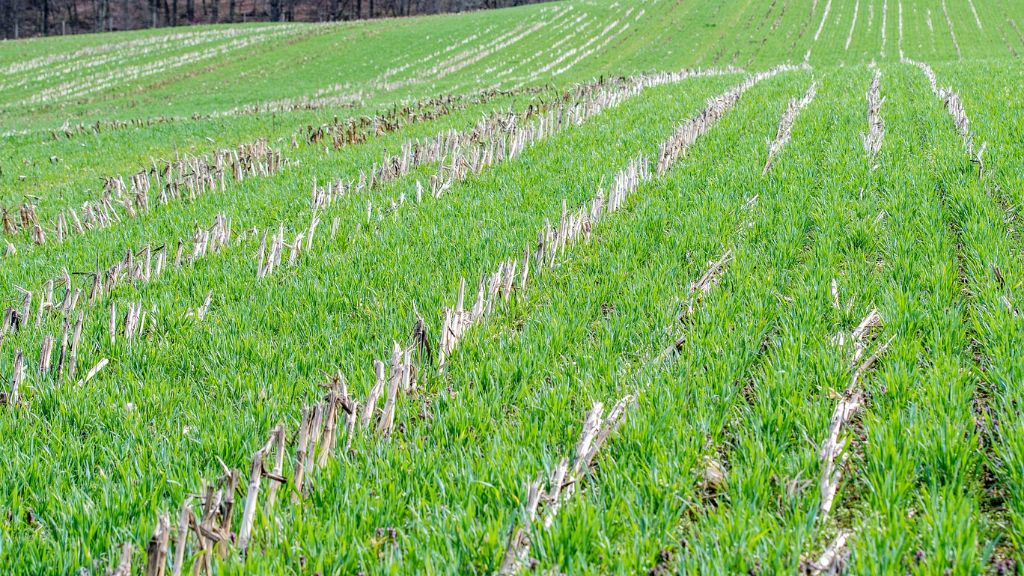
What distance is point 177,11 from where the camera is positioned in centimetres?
7912

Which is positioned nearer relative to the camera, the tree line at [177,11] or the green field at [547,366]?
the green field at [547,366]

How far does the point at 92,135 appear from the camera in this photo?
17.9 meters

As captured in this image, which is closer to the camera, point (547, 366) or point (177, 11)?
point (547, 366)

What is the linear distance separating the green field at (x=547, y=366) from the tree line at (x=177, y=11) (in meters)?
81.8

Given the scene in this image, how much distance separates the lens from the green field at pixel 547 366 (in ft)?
6.55

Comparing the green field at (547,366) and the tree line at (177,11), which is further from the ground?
the tree line at (177,11)

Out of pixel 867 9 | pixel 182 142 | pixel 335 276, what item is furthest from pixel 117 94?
pixel 867 9

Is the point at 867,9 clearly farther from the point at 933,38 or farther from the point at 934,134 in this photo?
the point at 934,134

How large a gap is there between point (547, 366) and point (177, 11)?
89.6 meters

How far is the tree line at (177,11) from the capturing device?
2940 inches

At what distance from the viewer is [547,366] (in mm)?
3062

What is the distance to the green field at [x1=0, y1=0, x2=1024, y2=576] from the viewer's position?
1995 mm

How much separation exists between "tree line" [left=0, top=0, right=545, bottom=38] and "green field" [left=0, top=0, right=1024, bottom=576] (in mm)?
81832

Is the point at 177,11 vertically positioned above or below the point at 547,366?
above
